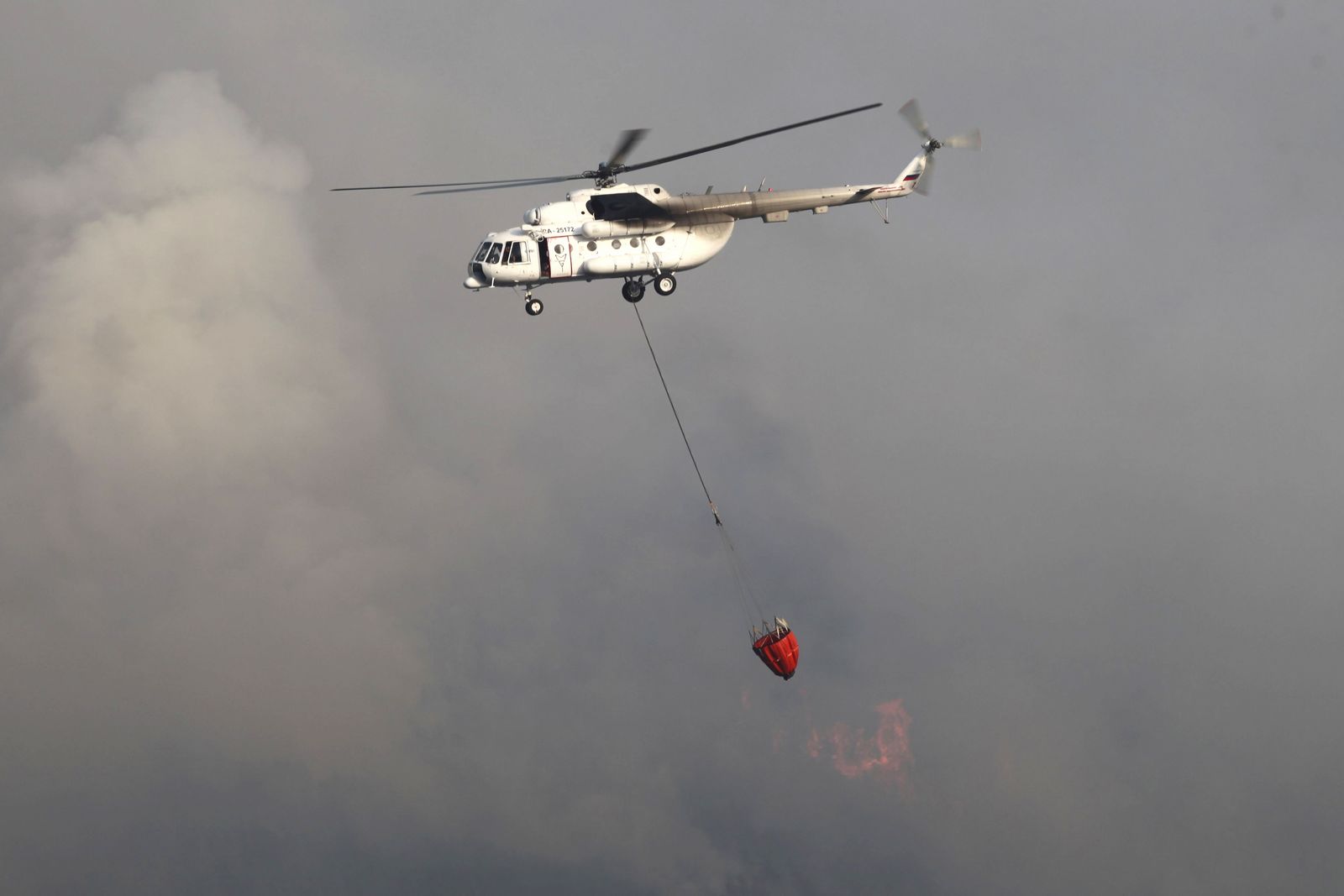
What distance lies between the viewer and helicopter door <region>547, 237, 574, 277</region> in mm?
72188

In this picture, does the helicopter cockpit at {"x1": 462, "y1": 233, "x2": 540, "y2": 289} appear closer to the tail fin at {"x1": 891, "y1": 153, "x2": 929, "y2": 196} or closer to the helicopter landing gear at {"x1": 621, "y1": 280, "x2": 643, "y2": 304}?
the helicopter landing gear at {"x1": 621, "y1": 280, "x2": 643, "y2": 304}

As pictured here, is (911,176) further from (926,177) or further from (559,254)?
(559,254)

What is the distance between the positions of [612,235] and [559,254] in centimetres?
277

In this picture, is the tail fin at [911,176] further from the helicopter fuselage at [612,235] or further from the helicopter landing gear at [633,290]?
the helicopter landing gear at [633,290]

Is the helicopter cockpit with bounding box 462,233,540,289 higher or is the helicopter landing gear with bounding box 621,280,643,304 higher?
the helicopter cockpit with bounding box 462,233,540,289

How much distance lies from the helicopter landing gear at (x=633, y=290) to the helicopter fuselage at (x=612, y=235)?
3.09 feet

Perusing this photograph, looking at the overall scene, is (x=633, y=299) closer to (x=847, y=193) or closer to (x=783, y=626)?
(x=847, y=193)

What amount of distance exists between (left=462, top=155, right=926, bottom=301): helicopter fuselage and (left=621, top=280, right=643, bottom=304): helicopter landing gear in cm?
94

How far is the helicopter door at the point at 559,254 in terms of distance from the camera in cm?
7219

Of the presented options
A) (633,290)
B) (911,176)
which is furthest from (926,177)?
(633,290)

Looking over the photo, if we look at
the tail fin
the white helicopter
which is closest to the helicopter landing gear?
the white helicopter

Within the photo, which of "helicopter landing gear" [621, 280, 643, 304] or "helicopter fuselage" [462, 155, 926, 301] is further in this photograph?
"helicopter landing gear" [621, 280, 643, 304]

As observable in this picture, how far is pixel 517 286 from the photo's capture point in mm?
73625

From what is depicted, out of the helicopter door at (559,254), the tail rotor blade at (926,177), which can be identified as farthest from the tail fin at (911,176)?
the helicopter door at (559,254)
